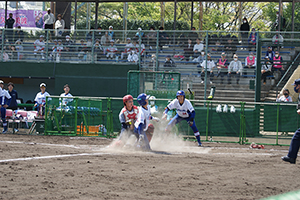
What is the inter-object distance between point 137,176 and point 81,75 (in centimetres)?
1567

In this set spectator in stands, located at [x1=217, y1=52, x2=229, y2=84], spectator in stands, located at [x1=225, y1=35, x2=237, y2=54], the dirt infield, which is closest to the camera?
the dirt infield

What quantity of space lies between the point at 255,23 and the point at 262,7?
2.28 m

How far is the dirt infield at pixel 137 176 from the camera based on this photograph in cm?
634

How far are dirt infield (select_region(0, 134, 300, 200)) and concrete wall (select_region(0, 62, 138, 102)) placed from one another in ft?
37.8

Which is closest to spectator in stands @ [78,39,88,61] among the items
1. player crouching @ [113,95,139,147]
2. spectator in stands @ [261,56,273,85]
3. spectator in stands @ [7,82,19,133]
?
spectator in stands @ [7,82,19,133]

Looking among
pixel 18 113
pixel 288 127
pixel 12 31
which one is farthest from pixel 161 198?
pixel 12 31

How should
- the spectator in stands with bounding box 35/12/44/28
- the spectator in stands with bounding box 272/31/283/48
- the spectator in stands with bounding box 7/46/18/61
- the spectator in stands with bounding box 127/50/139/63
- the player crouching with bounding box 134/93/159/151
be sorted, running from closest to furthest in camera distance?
the player crouching with bounding box 134/93/159/151, the spectator in stands with bounding box 272/31/283/48, the spectator in stands with bounding box 127/50/139/63, the spectator in stands with bounding box 7/46/18/61, the spectator in stands with bounding box 35/12/44/28

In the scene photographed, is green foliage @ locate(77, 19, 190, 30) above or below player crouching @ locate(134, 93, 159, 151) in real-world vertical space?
above

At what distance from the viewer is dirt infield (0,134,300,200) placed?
20.8 ft

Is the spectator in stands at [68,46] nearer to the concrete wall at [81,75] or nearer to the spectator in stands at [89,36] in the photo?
the concrete wall at [81,75]

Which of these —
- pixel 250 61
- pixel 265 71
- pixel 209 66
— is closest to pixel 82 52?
pixel 209 66

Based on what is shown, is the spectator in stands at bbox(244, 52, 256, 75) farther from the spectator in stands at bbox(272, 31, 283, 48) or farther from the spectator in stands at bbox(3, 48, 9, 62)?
the spectator in stands at bbox(3, 48, 9, 62)

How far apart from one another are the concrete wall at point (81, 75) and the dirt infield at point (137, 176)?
11.5 m

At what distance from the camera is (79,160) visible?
9469mm
